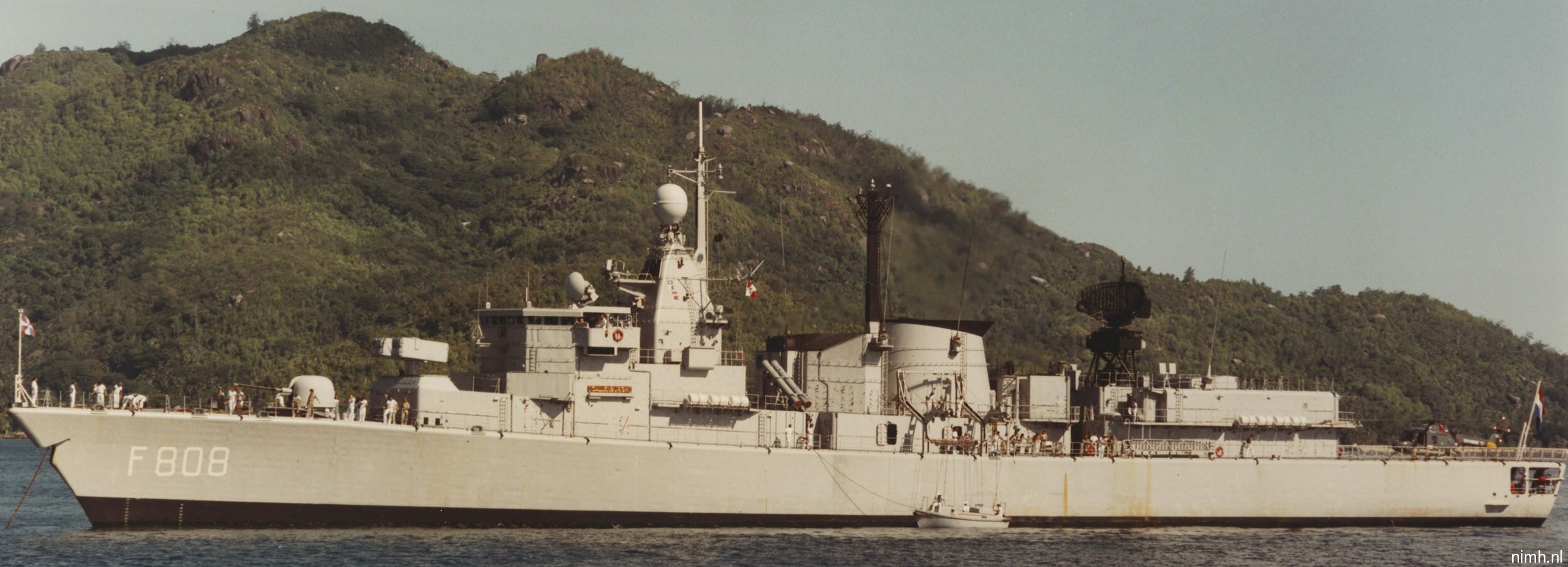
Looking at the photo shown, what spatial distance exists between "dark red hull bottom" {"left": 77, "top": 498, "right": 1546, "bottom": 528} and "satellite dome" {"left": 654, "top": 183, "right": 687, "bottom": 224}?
6565mm

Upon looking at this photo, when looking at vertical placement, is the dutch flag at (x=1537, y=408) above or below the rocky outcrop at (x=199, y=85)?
below

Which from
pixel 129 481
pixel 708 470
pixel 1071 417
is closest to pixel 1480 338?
pixel 1071 417

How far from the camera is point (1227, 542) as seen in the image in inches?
1417

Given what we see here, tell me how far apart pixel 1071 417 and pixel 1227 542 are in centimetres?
503

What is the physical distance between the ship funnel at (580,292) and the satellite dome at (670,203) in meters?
2.23

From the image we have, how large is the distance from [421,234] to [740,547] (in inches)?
3168

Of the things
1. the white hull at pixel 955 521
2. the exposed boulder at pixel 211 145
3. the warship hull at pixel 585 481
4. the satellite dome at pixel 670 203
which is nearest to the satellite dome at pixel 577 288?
the satellite dome at pixel 670 203

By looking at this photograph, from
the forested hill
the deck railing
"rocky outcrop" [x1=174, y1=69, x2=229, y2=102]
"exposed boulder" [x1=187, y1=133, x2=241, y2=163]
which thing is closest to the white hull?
the deck railing

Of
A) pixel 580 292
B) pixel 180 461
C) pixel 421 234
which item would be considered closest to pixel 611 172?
pixel 421 234

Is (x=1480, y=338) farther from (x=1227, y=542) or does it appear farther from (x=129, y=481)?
(x=129, y=481)

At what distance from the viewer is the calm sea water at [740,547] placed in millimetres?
28734

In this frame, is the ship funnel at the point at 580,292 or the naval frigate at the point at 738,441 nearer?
the naval frigate at the point at 738,441

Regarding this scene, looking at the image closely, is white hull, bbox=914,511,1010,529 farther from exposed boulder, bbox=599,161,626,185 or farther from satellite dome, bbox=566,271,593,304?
exposed boulder, bbox=599,161,626,185

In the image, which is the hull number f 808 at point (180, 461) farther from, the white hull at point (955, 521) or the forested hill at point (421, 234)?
the forested hill at point (421, 234)
